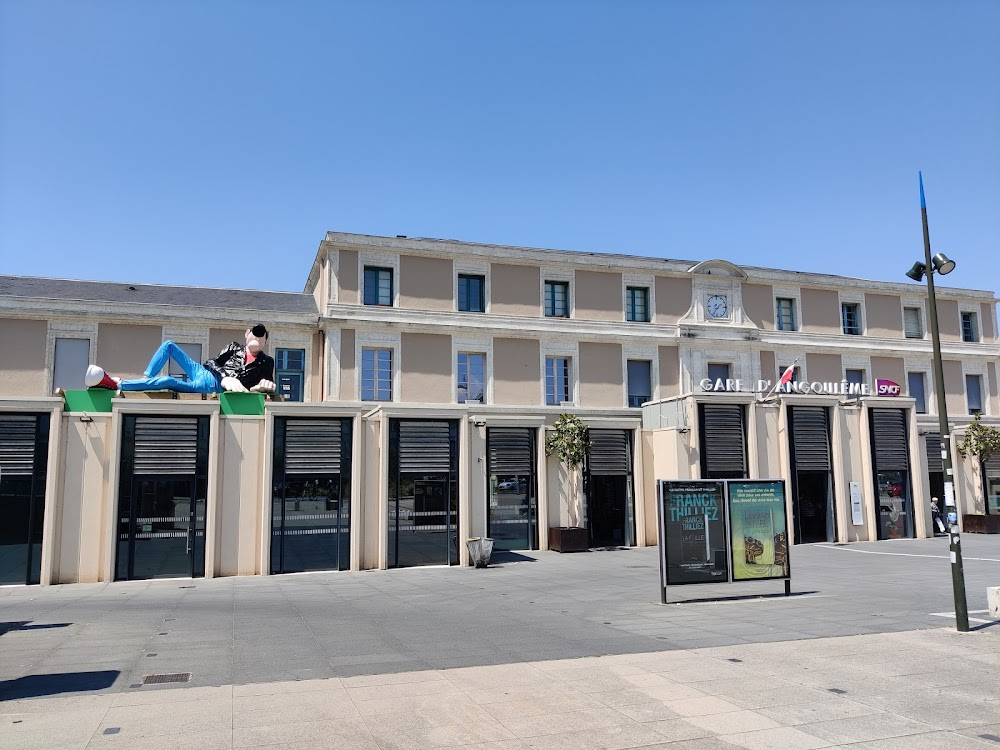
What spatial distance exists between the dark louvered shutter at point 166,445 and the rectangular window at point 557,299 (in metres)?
15.9

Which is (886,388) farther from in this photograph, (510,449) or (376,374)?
(376,374)

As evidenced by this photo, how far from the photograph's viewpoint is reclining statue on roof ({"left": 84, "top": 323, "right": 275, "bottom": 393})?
22031 mm

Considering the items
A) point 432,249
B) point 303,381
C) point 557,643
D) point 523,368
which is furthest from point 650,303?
point 557,643

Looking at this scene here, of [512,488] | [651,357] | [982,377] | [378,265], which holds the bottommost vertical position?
[512,488]

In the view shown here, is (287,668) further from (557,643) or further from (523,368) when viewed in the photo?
(523,368)

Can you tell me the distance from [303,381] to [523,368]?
8.95m

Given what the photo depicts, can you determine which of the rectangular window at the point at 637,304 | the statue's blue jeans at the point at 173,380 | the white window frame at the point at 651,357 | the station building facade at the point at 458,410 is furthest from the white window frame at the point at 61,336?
the rectangular window at the point at 637,304

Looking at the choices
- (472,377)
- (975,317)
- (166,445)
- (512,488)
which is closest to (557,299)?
(472,377)

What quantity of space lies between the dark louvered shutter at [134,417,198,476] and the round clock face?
2291 cm

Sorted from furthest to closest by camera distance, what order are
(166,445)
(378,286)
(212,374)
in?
(378,286) < (212,374) < (166,445)

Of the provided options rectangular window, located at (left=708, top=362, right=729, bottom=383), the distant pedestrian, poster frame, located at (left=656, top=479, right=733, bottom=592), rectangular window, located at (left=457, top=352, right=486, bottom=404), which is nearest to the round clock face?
rectangular window, located at (left=708, top=362, right=729, bottom=383)

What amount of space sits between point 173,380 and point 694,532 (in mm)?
15735

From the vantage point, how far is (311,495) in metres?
21.7

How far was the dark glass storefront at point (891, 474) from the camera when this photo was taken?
96.1 feet
